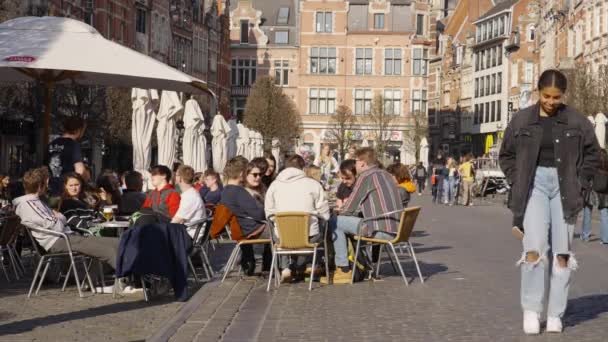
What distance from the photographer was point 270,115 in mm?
87375

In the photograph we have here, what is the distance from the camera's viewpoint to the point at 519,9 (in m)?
98.8

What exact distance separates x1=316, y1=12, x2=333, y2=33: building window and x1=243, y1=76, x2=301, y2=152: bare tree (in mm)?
11542

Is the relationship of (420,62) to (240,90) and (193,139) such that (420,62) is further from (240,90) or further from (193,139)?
(193,139)

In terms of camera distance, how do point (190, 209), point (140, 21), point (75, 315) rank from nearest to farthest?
point (75, 315)
point (190, 209)
point (140, 21)

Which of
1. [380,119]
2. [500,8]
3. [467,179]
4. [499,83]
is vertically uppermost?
[500,8]

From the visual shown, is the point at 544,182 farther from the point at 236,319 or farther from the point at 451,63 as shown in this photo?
the point at 451,63

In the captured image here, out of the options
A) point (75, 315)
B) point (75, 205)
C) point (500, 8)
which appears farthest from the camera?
point (500, 8)

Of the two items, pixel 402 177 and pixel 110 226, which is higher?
pixel 402 177

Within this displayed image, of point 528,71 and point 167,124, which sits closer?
point 167,124

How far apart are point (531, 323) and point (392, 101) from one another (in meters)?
89.9

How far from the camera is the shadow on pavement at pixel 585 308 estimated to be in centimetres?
1089

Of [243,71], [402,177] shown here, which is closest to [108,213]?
[402,177]

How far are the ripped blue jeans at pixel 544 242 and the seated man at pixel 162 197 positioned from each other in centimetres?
541

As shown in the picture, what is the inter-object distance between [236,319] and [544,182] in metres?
2.84
